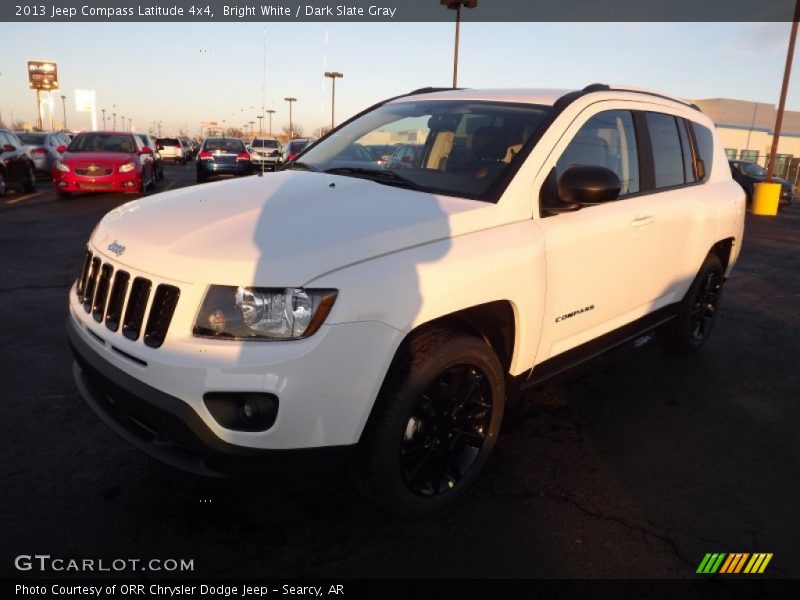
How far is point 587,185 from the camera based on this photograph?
284 centimetres

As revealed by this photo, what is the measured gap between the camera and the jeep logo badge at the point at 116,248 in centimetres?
253

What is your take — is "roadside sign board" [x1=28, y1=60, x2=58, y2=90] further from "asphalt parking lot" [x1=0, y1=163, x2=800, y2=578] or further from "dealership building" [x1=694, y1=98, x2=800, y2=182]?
"asphalt parking lot" [x1=0, y1=163, x2=800, y2=578]

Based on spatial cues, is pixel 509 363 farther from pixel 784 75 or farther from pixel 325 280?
pixel 784 75

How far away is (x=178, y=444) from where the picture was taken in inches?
92.2

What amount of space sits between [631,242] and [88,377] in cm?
284

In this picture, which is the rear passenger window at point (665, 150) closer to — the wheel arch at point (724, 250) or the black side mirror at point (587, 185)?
the wheel arch at point (724, 250)

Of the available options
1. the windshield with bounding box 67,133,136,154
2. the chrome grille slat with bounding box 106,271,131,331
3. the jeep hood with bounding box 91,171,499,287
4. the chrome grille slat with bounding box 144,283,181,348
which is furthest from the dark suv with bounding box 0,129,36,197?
the chrome grille slat with bounding box 144,283,181,348

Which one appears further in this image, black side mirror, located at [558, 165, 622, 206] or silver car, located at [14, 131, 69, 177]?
silver car, located at [14, 131, 69, 177]

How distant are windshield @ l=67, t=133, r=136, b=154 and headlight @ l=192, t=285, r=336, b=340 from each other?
1398cm

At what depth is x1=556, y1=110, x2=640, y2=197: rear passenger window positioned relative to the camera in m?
3.28

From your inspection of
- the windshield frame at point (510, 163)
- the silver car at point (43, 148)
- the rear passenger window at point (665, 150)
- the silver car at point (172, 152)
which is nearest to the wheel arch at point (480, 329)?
the windshield frame at point (510, 163)

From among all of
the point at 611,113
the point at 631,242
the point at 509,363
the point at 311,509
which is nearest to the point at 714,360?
the point at 631,242

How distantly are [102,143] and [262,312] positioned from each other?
14.6m
